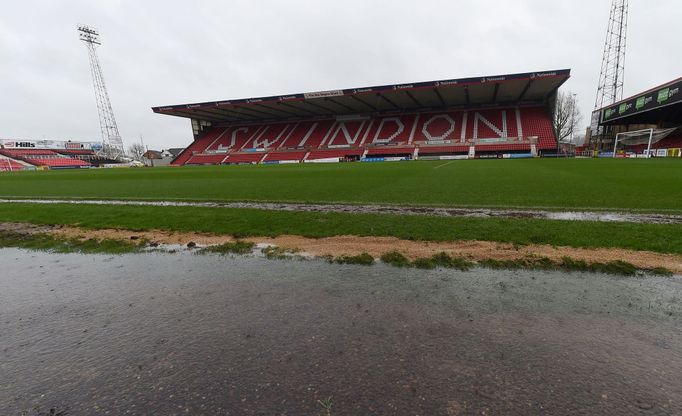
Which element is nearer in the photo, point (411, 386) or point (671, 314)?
point (411, 386)

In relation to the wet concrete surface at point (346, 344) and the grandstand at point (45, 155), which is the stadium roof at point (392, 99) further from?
the wet concrete surface at point (346, 344)

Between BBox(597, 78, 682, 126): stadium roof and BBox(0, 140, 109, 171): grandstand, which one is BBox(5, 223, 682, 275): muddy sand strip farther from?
BBox(0, 140, 109, 171): grandstand

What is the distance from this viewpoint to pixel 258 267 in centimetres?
498

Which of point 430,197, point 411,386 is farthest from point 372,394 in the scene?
point 430,197

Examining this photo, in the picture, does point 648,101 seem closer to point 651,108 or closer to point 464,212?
point 651,108

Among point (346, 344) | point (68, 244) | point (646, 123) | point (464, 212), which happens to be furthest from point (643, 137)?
point (68, 244)

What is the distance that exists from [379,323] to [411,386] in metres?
0.89

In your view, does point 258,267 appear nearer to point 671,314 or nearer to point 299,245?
point 299,245

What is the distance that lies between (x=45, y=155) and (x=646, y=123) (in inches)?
4976

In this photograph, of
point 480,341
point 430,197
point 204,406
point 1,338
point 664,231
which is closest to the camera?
point 204,406

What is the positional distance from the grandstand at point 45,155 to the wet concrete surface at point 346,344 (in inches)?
3483

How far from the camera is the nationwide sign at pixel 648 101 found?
28.6m

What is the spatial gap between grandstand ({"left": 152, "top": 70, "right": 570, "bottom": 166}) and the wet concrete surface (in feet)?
141

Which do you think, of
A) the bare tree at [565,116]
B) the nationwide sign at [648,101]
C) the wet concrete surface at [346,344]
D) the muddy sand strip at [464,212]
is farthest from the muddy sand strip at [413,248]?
the bare tree at [565,116]
